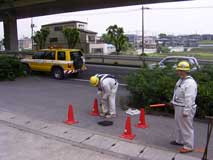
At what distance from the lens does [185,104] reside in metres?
5.38

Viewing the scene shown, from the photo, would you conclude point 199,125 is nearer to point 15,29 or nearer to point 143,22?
point 143,22

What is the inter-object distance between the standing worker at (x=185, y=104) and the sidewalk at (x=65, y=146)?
1.13ft

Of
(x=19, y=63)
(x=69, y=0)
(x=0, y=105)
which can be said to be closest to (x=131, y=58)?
(x=69, y=0)

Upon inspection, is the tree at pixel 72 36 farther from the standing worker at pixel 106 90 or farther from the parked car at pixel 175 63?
the standing worker at pixel 106 90

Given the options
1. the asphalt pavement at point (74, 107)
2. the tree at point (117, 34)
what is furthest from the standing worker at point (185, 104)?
the tree at point (117, 34)

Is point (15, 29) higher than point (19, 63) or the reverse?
higher

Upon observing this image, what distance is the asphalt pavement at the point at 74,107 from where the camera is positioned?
659 cm

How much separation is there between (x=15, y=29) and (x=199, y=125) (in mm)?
38304

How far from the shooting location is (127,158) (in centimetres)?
542

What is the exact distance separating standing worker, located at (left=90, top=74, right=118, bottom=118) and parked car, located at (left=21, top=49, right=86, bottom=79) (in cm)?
870

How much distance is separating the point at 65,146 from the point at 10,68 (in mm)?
11449

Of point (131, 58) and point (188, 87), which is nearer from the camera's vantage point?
point (188, 87)

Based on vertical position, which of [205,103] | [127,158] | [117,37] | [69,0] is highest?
[69,0]

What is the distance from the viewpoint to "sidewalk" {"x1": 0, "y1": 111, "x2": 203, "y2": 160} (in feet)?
18.0
